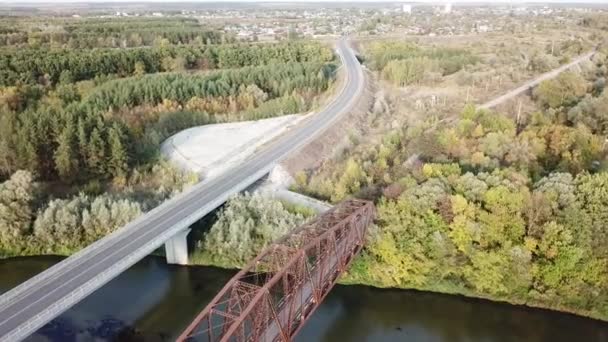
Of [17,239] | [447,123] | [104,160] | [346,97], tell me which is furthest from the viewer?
[346,97]

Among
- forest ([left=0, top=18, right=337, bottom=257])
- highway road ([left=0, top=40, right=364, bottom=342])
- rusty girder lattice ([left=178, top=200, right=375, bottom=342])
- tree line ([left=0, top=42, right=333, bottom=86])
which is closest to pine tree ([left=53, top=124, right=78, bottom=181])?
forest ([left=0, top=18, right=337, bottom=257])

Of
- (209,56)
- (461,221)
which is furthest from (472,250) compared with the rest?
(209,56)

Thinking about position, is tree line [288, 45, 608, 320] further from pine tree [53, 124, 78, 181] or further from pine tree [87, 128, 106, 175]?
pine tree [53, 124, 78, 181]

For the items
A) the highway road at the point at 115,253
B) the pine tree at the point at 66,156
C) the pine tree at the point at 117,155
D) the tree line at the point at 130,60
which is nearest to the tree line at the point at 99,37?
the tree line at the point at 130,60

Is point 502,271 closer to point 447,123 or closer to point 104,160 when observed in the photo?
point 447,123

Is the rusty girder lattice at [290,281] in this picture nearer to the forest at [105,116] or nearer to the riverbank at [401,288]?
the riverbank at [401,288]

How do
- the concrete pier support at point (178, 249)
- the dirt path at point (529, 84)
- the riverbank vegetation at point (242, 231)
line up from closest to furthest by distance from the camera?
the concrete pier support at point (178, 249), the riverbank vegetation at point (242, 231), the dirt path at point (529, 84)
